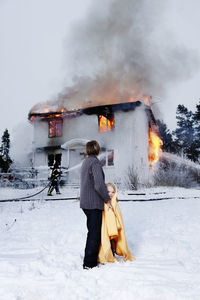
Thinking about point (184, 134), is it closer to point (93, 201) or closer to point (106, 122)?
point (106, 122)

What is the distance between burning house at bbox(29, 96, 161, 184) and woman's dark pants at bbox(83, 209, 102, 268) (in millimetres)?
17413

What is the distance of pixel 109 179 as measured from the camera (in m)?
22.2

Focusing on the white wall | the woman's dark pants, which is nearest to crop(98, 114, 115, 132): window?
the white wall

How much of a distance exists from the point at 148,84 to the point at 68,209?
19.3 metres

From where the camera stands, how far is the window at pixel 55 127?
83.3ft

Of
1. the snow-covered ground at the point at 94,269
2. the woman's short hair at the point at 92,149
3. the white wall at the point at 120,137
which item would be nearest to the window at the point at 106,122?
the white wall at the point at 120,137

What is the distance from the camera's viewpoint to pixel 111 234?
159 inches

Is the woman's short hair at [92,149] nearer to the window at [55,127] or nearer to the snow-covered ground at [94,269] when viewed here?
the snow-covered ground at [94,269]

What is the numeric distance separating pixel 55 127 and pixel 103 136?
4.73 meters

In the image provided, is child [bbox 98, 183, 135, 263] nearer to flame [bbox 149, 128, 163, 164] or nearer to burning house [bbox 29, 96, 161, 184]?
burning house [bbox 29, 96, 161, 184]

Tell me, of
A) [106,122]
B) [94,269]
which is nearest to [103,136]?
[106,122]

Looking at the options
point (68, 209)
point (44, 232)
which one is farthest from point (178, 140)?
point (44, 232)

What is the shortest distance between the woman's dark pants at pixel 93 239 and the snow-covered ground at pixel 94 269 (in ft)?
0.45

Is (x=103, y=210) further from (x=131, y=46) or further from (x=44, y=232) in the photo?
(x=131, y=46)
